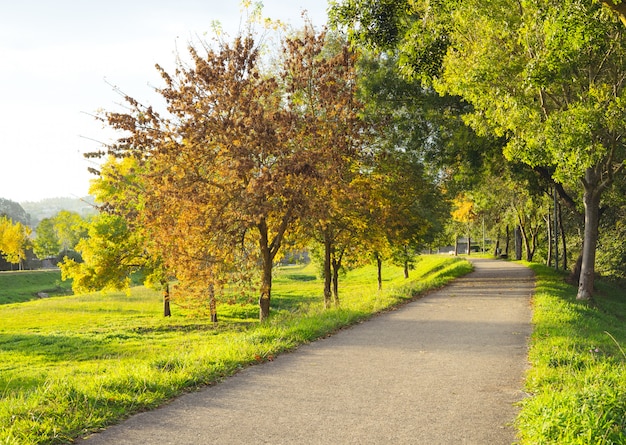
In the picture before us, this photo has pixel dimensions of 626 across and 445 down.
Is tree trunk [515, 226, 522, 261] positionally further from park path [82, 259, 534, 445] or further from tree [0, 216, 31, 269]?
tree [0, 216, 31, 269]

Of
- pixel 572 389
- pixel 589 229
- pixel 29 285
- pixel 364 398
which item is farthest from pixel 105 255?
pixel 29 285

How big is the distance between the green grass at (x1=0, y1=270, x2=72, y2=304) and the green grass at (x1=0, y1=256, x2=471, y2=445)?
50.1 ft

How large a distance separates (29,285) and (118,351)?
47.3m

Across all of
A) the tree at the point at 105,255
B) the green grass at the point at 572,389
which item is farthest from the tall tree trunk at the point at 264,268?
the tree at the point at 105,255

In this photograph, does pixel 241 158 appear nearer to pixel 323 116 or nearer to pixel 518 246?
pixel 323 116

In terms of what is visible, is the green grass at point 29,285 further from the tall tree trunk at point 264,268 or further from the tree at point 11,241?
the tall tree trunk at point 264,268

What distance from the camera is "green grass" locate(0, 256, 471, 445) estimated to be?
5.52m

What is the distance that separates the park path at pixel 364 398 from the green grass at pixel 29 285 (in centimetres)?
4991

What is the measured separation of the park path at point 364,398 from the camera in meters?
5.16

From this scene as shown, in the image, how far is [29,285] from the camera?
6044cm

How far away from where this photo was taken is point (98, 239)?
2777cm

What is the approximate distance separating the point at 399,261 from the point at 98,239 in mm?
16721

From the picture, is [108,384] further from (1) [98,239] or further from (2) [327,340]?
(1) [98,239]

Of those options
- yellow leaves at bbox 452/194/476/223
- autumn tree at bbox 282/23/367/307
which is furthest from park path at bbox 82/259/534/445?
yellow leaves at bbox 452/194/476/223
